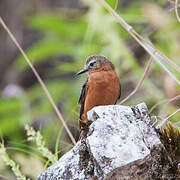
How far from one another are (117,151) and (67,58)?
24.3ft

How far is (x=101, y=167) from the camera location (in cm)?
219

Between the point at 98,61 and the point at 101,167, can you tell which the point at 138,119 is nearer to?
the point at 101,167

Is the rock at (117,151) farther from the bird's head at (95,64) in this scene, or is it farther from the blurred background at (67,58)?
the bird's head at (95,64)

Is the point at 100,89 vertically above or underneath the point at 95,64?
underneath

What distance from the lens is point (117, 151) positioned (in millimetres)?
2236

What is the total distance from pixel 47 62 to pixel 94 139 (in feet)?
29.4

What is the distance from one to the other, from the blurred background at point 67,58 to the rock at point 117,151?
0.33m

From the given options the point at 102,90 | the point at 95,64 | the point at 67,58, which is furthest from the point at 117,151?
the point at 67,58

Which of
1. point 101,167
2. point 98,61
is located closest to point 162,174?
point 101,167

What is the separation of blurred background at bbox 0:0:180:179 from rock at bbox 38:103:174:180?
1.09 feet

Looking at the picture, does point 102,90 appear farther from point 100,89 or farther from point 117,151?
point 117,151

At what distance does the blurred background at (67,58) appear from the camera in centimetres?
425

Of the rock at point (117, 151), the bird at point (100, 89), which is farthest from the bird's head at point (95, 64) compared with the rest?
the rock at point (117, 151)

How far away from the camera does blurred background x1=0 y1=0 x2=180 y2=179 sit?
13.9 feet
